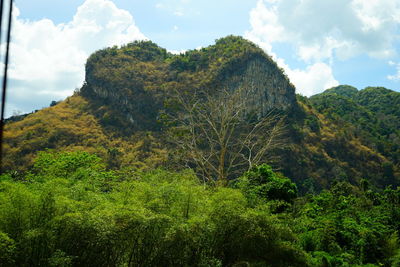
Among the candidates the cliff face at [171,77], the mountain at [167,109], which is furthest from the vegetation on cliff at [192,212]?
the cliff face at [171,77]

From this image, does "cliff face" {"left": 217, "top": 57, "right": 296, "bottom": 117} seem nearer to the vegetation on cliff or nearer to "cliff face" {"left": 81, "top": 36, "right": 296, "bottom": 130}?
"cliff face" {"left": 81, "top": 36, "right": 296, "bottom": 130}

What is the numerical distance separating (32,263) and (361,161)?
74.0 m

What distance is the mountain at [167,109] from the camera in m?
64.1

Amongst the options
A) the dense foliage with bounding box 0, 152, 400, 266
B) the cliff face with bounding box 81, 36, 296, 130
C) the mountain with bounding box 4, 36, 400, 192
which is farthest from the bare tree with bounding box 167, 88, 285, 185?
the cliff face with bounding box 81, 36, 296, 130

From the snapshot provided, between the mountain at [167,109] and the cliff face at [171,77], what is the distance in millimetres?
212

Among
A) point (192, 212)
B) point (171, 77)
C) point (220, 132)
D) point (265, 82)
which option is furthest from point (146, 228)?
point (265, 82)

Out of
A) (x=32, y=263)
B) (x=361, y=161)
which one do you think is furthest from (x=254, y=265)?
(x=361, y=161)

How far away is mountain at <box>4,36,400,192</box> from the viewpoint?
64125mm

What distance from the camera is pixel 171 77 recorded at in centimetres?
8344

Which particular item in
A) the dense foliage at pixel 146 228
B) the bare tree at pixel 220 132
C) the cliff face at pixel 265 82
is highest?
the cliff face at pixel 265 82

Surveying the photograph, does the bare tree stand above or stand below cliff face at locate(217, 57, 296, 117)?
below

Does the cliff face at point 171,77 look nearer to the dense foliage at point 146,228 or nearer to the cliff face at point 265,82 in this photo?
the cliff face at point 265,82

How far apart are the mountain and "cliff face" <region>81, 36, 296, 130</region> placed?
21cm

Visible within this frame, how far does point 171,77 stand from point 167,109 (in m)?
19.5
